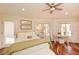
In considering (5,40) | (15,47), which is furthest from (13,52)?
(5,40)

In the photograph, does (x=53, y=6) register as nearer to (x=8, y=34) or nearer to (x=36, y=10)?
(x=36, y=10)

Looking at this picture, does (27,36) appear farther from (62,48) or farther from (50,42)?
(62,48)

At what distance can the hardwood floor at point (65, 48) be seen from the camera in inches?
74.4

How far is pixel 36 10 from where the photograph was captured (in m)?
1.95

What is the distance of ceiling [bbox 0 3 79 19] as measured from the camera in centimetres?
191

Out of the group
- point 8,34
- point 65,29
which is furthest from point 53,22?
point 8,34

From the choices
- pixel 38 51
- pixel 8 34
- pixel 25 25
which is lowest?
pixel 38 51

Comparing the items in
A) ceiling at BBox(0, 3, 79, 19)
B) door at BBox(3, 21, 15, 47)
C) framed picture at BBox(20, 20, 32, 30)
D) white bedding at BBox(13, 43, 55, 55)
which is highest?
ceiling at BBox(0, 3, 79, 19)

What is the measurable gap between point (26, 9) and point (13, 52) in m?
0.58

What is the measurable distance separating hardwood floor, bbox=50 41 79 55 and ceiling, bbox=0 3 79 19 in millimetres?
356

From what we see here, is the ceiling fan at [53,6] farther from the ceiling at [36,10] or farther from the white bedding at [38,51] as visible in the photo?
the white bedding at [38,51]

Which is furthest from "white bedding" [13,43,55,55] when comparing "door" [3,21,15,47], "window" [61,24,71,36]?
"window" [61,24,71,36]

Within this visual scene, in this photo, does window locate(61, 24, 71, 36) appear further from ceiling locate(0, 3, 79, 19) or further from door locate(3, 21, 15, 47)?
door locate(3, 21, 15, 47)

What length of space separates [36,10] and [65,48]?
617mm
